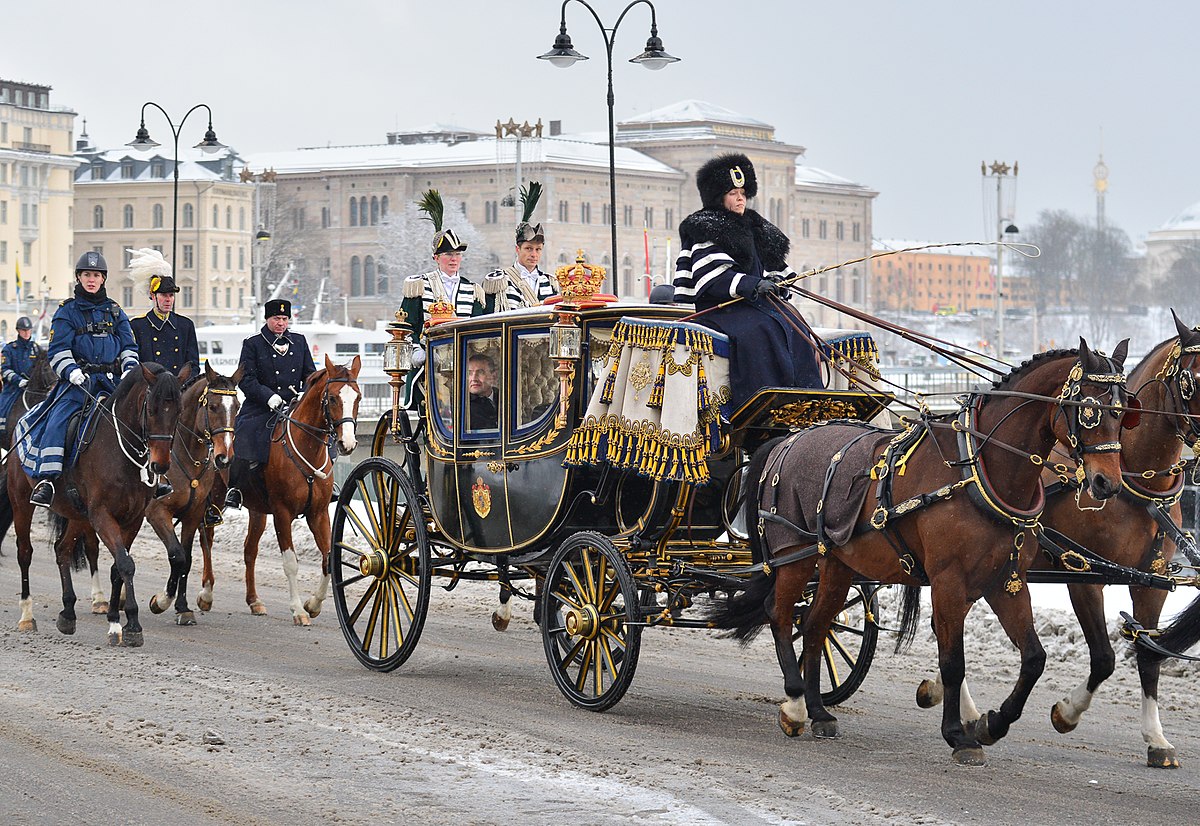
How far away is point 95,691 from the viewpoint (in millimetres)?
10875

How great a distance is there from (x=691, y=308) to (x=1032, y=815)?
12.5 feet

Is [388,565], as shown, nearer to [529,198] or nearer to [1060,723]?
[529,198]

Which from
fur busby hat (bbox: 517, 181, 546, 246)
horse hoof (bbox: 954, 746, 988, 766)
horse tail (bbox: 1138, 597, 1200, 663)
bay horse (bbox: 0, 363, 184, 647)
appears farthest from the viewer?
bay horse (bbox: 0, 363, 184, 647)

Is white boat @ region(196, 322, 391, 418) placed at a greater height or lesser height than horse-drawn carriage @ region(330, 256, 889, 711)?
greater

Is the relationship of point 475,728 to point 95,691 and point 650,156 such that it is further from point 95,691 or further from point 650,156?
point 650,156

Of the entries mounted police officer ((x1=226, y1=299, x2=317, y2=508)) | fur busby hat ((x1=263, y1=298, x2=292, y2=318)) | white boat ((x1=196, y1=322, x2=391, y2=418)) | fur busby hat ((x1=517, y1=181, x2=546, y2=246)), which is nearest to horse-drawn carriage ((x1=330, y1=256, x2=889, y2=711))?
fur busby hat ((x1=517, y1=181, x2=546, y2=246))

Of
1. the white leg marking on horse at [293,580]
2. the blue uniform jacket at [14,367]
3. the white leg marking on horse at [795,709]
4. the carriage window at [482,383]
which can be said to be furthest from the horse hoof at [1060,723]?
the blue uniform jacket at [14,367]

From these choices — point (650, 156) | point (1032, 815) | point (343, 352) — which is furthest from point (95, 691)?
point (650, 156)

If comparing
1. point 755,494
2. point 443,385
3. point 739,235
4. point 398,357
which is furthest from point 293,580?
point 739,235

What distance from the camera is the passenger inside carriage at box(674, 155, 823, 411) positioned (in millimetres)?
10133

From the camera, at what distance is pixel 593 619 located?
10180 millimetres

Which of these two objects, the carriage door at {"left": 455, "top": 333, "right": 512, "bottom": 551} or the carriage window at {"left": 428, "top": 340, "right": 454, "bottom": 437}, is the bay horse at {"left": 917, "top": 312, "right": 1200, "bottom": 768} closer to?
the carriage door at {"left": 455, "top": 333, "right": 512, "bottom": 551}

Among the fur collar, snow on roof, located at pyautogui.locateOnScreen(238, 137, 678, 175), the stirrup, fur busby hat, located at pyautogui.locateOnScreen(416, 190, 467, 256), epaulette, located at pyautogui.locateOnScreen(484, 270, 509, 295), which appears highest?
snow on roof, located at pyautogui.locateOnScreen(238, 137, 678, 175)

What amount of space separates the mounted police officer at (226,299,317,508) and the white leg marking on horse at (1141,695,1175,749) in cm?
736
